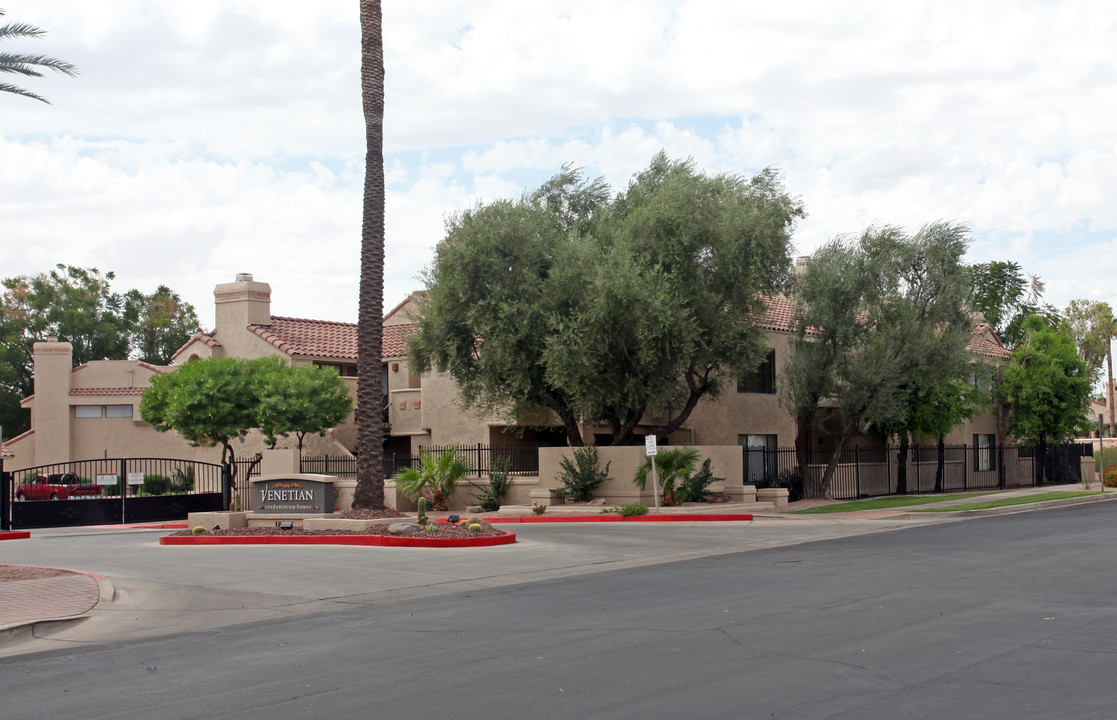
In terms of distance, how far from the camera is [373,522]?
22.7 metres

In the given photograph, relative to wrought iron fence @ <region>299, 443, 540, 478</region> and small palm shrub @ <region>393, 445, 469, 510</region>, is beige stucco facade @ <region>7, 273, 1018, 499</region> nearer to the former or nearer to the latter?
wrought iron fence @ <region>299, 443, 540, 478</region>

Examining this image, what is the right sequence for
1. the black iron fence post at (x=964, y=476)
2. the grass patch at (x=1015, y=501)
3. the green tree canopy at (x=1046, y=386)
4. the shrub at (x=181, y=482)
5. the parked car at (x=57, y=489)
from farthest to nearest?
the green tree canopy at (x=1046, y=386)
the black iron fence post at (x=964, y=476)
the parked car at (x=57, y=489)
the shrub at (x=181, y=482)
the grass patch at (x=1015, y=501)

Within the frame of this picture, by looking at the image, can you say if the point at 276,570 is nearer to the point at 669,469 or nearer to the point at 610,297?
the point at 610,297

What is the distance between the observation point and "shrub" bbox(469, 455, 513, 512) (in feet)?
104

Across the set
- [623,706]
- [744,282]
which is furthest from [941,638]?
[744,282]

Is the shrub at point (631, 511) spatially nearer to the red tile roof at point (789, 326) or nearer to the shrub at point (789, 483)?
the red tile roof at point (789, 326)

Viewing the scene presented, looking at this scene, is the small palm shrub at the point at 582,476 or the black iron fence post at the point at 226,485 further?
the black iron fence post at the point at 226,485

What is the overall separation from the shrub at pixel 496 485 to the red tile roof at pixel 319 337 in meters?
7.40

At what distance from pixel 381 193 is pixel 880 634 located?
17084mm

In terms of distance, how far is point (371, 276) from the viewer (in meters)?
24.1

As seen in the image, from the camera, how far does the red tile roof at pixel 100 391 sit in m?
44.8

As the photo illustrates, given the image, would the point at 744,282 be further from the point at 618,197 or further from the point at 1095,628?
the point at 1095,628

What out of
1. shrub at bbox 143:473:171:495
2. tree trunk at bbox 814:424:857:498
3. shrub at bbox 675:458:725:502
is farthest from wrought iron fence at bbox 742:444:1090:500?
shrub at bbox 143:473:171:495

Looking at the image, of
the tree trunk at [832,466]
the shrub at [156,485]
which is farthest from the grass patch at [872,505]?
the shrub at [156,485]
